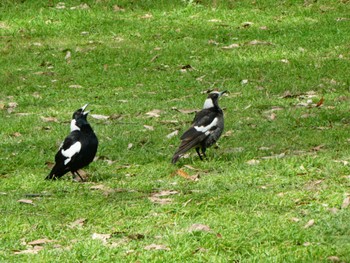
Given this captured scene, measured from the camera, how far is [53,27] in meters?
20.6

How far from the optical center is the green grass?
7902 millimetres

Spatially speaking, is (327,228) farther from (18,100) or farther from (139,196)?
(18,100)

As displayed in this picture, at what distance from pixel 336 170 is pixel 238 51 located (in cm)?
863

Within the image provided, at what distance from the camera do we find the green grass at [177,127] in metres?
7.90

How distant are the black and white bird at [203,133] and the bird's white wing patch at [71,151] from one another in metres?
1.23

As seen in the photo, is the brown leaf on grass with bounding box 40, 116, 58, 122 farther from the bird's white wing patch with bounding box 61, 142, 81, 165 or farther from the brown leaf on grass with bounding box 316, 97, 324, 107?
the brown leaf on grass with bounding box 316, 97, 324, 107

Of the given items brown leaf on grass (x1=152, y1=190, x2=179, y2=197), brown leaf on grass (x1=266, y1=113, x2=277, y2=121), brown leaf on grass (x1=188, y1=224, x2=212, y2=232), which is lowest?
brown leaf on grass (x1=266, y1=113, x2=277, y2=121)

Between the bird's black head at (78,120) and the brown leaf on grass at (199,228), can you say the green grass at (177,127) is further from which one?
the bird's black head at (78,120)

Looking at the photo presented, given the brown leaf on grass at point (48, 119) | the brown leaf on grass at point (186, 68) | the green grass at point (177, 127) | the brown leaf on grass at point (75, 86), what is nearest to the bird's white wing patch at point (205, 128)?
the green grass at point (177, 127)

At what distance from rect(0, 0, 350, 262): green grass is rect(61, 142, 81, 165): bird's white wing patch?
31cm

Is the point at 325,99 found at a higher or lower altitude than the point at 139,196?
lower

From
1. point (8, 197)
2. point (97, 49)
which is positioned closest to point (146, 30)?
point (97, 49)

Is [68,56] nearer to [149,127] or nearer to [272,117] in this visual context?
[149,127]

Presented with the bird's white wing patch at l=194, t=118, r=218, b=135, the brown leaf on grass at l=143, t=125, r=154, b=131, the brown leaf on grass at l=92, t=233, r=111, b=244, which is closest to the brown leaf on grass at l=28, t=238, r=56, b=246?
the brown leaf on grass at l=92, t=233, r=111, b=244
